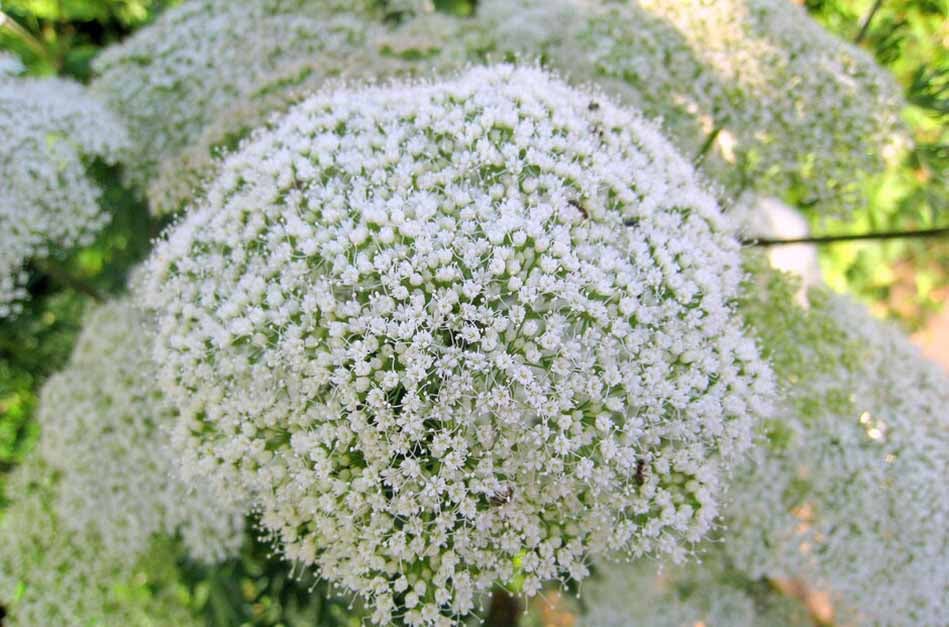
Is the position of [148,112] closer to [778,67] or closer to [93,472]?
[93,472]

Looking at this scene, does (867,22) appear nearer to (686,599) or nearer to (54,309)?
(686,599)

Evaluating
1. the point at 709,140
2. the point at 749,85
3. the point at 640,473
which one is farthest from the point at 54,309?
the point at 749,85

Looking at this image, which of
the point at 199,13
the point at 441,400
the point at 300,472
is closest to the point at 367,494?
the point at 300,472

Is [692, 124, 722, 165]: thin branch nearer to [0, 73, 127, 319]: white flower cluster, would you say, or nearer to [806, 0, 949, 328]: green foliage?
[806, 0, 949, 328]: green foliage

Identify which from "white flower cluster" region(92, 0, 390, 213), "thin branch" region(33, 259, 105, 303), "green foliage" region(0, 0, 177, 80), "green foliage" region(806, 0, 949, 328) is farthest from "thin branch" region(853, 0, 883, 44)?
"thin branch" region(33, 259, 105, 303)

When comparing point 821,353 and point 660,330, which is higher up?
point 660,330

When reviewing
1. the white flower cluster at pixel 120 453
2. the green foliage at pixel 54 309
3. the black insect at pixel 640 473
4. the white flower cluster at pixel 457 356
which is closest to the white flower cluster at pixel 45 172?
the green foliage at pixel 54 309
